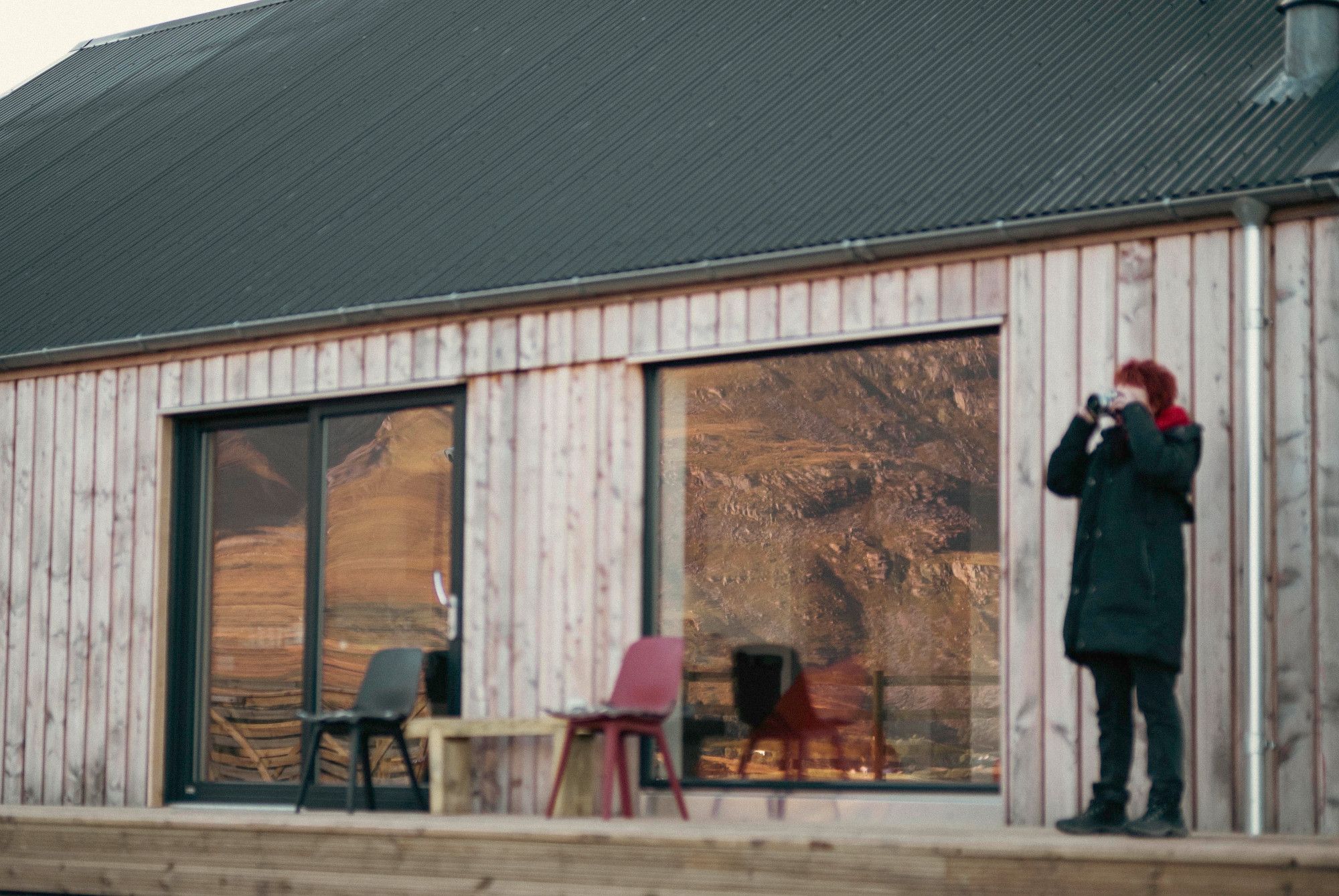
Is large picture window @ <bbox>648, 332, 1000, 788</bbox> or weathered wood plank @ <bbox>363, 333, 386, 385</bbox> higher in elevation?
weathered wood plank @ <bbox>363, 333, 386, 385</bbox>

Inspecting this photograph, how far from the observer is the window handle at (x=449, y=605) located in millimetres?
8188

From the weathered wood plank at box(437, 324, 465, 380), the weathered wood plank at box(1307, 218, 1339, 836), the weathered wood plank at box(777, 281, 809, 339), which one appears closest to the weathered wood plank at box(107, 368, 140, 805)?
the weathered wood plank at box(437, 324, 465, 380)

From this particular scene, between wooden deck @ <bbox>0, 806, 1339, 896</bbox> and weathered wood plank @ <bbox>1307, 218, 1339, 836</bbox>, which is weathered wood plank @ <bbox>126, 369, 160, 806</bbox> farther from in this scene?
weathered wood plank @ <bbox>1307, 218, 1339, 836</bbox>

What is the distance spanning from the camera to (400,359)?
330 inches

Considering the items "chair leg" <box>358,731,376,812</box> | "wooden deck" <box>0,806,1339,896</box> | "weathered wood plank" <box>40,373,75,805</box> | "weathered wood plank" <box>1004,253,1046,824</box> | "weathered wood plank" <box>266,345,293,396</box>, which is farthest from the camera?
"weathered wood plank" <box>40,373,75,805</box>

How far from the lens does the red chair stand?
7.03 meters

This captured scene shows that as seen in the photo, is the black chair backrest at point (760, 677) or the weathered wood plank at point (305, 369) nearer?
the black chair backrest at point (760, 677)

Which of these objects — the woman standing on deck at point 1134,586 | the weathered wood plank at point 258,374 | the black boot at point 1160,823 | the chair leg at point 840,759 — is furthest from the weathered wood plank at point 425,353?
the black boot at point 1160,823

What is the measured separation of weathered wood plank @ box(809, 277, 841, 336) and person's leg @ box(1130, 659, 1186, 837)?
2.16 m

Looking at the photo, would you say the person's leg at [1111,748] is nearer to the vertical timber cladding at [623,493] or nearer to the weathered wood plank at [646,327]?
the vertical timber cladding at [623,493]

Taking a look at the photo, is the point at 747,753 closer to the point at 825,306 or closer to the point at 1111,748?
→ the point at 825,306

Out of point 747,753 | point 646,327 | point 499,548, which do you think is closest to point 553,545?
point 499,548

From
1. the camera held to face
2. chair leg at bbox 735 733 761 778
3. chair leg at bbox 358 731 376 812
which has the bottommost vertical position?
chair leg at bbox 358 731 376 812

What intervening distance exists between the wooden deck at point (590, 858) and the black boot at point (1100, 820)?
0.07m
